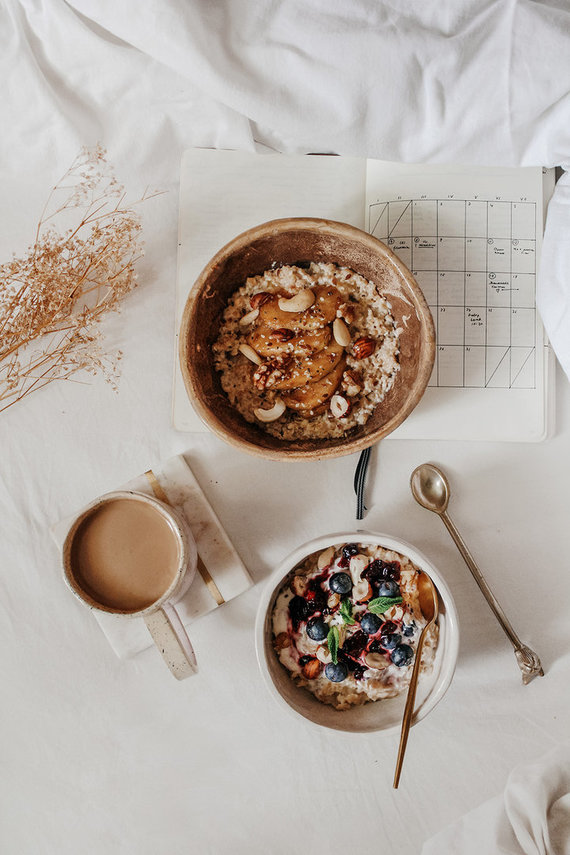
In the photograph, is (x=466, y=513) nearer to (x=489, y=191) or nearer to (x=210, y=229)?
(x=489, y=191)

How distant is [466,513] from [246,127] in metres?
0.72

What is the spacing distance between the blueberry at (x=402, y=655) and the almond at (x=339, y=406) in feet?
1.16

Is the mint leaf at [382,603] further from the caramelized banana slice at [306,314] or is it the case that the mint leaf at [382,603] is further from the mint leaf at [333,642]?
the caramelized banana slice at [306,314]

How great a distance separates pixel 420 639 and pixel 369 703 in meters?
→ 0.15

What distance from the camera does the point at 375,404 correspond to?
3.39 ft

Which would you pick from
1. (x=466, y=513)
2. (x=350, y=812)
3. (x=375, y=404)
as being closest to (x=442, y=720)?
(x=350, y=812)

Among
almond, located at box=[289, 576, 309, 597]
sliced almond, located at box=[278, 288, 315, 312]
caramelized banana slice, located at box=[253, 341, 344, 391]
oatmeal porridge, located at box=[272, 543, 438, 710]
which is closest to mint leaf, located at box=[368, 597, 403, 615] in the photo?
oatmeal porridge, located at box=[272, 543, 438, 710]

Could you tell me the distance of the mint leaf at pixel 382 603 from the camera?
0.97m

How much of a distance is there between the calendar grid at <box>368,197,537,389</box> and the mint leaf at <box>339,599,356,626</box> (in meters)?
0.38

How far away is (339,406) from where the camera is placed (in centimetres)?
100

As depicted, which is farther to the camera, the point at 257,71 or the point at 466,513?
the point at 466,513

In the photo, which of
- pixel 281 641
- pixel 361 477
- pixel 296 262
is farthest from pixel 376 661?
pixel 296 262

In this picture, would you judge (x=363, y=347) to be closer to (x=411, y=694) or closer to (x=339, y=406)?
(x=339, y=406)

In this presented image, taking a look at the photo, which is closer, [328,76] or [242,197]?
[328,76]
